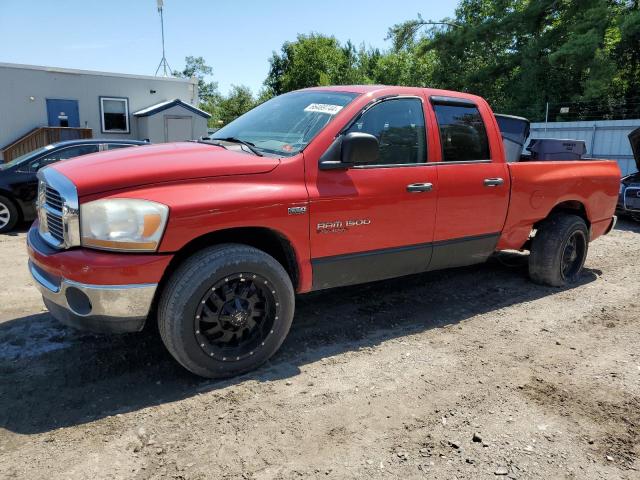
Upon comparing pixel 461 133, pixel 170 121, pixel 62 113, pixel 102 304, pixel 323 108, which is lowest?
pixel 102 304

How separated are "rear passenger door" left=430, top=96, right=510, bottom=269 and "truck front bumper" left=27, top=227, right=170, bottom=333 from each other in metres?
2.47

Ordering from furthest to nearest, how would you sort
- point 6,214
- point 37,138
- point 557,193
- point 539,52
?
point 539,52, point 37,138, point 6,214, point 557,193

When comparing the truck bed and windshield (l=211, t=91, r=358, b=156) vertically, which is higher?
windshield (l=211, t=91, r=358, b=156)

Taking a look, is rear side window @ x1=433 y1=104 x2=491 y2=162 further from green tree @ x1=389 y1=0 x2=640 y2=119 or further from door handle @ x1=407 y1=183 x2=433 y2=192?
green tree @ x1=389 y1=0 x2=640 y2=119

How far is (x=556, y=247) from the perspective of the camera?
5.33 m

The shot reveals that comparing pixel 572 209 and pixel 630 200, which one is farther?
pixel 630 200

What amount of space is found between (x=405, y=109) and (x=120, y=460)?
322cm

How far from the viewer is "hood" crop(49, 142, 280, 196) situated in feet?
9.74

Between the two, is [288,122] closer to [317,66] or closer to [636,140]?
[636,140]

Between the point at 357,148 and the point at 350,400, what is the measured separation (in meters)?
1.67

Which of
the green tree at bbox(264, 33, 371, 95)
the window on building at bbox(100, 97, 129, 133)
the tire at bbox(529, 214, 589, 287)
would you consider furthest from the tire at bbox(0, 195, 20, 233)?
the green tree at bbox(264, 33, 371, 95)

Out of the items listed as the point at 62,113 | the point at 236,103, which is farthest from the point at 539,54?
the point at 236,103

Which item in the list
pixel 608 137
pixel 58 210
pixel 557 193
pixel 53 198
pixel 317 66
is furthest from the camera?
pixel 317 66

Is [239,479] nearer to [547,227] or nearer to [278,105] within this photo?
[278,105]
